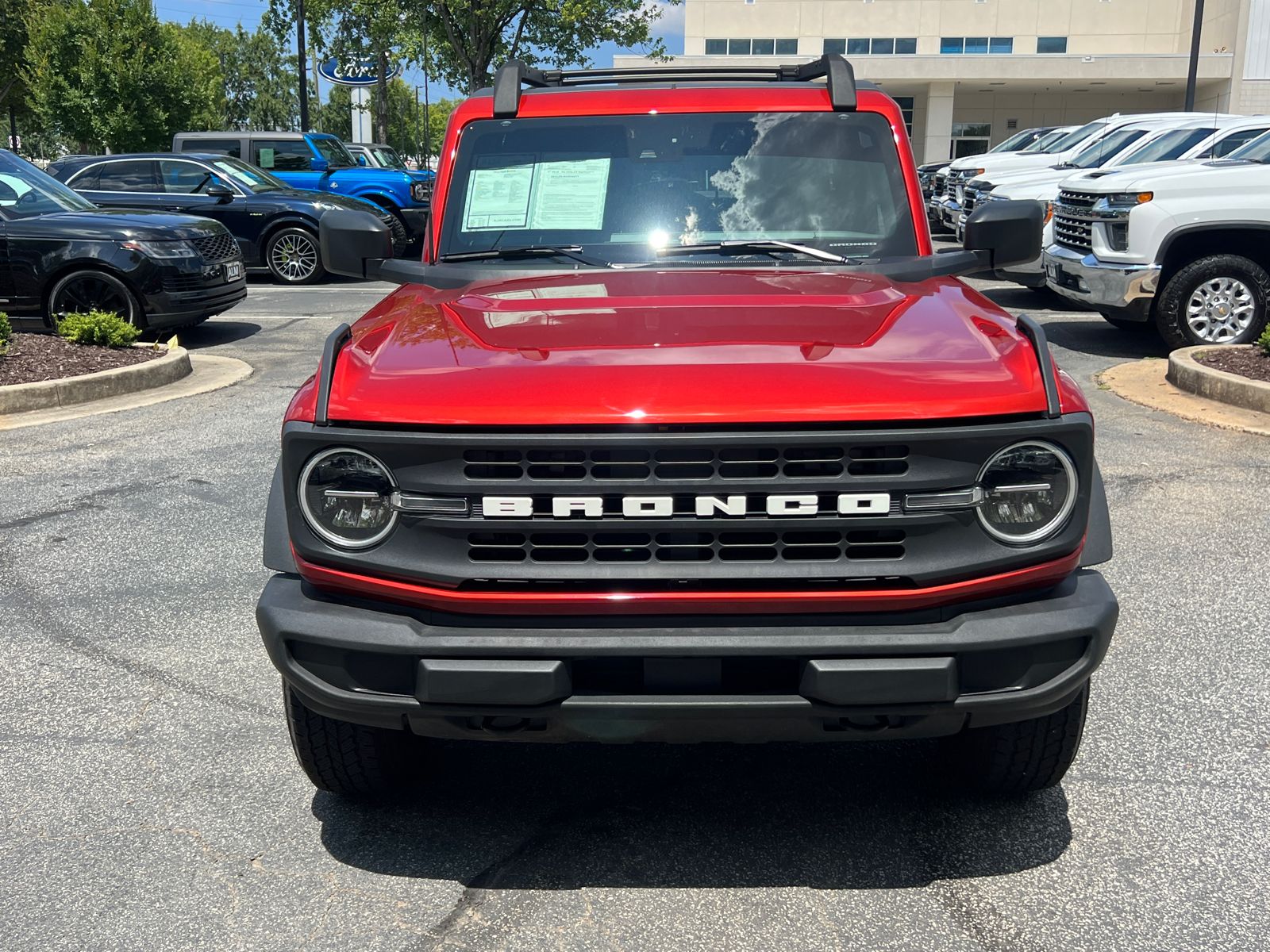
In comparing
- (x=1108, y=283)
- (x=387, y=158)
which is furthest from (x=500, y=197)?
(x=387, y=158)

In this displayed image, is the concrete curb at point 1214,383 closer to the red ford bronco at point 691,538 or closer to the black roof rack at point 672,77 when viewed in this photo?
the black roof rack at point 672,77

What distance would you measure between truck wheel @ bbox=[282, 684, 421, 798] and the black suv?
13.6 m

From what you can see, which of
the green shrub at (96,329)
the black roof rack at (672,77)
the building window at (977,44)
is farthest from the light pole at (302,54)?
the building window at (977,44)

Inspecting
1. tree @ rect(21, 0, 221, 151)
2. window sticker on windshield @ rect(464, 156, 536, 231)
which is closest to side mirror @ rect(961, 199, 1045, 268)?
window sticker on windshield @ rect(464, 156, 536, 231)

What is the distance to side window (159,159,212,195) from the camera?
52.8 feet

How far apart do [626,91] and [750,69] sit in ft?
2.81

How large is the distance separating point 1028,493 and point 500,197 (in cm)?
217

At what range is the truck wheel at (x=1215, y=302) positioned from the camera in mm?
10078

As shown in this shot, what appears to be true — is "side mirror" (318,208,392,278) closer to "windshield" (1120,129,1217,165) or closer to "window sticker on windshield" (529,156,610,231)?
"window sticker on windshield" (529,156,610,231)

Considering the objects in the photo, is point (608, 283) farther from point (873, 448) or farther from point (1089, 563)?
point (1089, 563)

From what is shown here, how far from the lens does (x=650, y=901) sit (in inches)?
117

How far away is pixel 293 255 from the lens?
1677 cm

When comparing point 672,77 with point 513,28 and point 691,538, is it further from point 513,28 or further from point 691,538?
point 513,28

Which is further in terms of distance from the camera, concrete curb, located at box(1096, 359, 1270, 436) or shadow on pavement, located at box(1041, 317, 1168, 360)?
shadow on pavement, located at box(1041, 317, 1168, 360)
